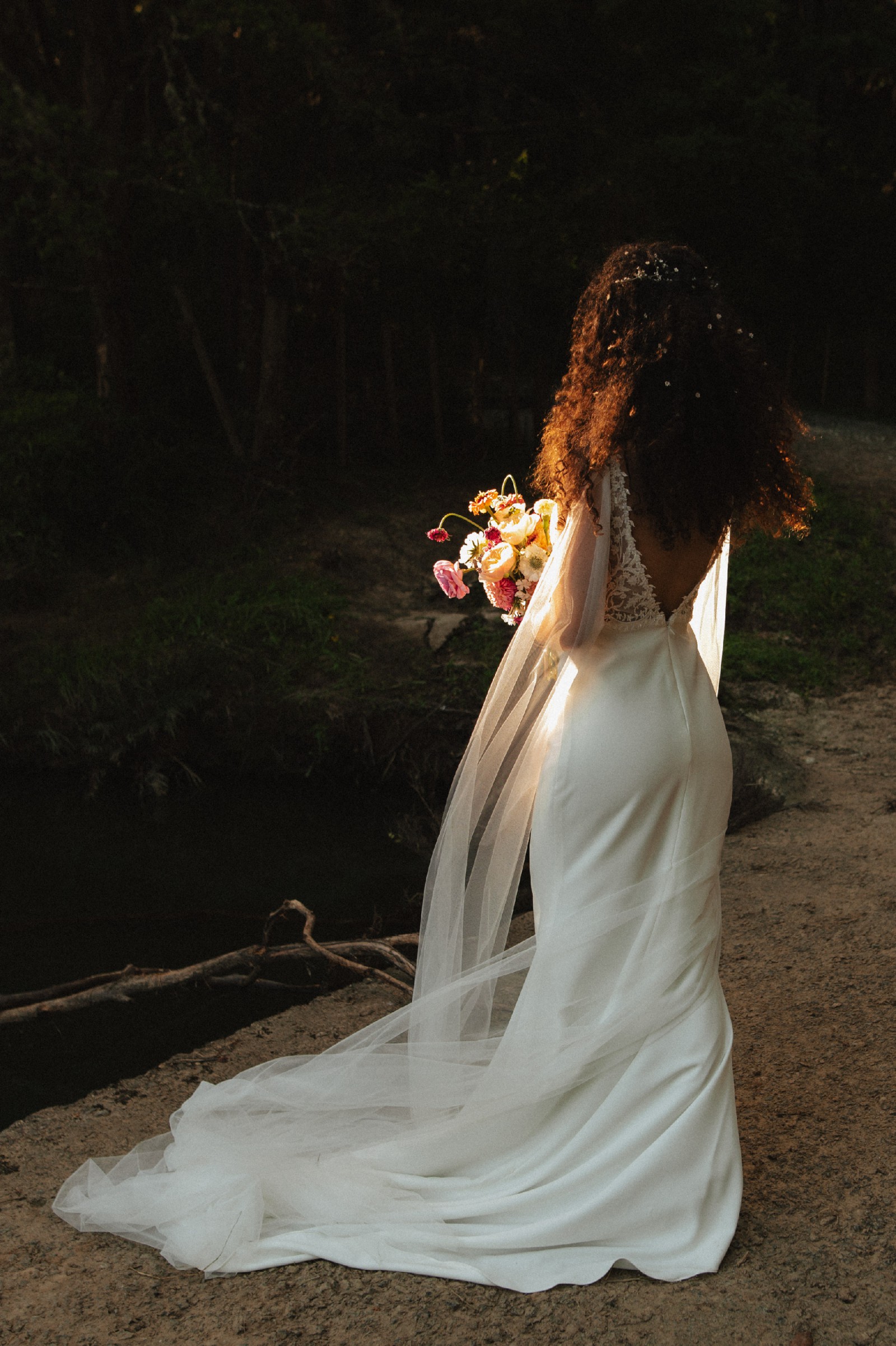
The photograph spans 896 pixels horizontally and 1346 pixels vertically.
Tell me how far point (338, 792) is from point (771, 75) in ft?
35.4

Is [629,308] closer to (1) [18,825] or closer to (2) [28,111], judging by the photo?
(1) [18,825]

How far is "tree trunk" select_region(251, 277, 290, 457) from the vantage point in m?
10.3

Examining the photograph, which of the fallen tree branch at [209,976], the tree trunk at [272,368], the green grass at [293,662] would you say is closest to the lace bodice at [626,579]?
the fallen tree branch at [209,976]

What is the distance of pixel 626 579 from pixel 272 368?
844 centimetres

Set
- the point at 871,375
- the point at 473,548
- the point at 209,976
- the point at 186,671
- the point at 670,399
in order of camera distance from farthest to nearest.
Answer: the point at 871,375
the point at 186,671
the point at 209,976
the point at 473,548
the point at 670,399

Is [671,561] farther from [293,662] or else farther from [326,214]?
[326,214]

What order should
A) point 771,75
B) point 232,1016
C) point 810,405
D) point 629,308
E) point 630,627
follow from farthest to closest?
point 810,405 → point 771,75 → point 232,1016 → point 630,627 → point 629,308

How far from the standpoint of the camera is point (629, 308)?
96.1 inches

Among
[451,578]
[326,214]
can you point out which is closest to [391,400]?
[326,214]

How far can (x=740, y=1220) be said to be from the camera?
258cm

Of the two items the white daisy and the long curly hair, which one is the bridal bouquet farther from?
the long curly hair

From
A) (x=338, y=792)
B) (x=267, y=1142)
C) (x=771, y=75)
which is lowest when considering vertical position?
(x=338, y=792)

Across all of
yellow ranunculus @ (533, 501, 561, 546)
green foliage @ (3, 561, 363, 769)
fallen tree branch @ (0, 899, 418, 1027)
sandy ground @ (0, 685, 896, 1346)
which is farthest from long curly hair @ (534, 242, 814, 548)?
green foliage @ (3, 561, 363, 769)

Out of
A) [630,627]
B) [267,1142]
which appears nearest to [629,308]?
[630,627]
